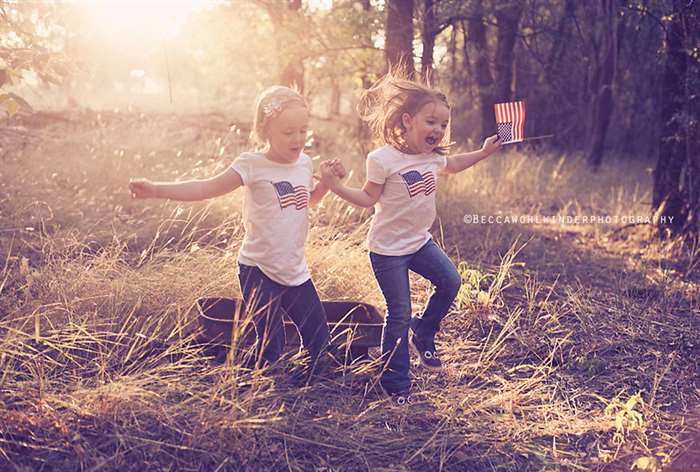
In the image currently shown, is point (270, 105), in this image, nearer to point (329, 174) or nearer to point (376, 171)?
point (329, 174)

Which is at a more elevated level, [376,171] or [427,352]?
[376,171]

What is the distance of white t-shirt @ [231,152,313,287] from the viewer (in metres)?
2.99

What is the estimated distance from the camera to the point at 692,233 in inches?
227

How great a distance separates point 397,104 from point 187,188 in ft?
3.82

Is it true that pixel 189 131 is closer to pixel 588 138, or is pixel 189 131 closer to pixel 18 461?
pixel 588 138

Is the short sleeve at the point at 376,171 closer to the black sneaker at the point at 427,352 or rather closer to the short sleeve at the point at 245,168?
the short sleeve at the point at 245,168

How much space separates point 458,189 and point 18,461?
583 cm

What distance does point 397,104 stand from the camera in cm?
334

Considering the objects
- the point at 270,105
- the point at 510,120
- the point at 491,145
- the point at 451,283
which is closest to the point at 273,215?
the point at 270,105

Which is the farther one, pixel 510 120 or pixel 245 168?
pixel 510 120

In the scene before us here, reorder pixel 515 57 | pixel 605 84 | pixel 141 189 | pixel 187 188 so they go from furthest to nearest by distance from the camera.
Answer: pixel 515 57 → pixel 605 84 → pixel 187 188 → pixel 141 189

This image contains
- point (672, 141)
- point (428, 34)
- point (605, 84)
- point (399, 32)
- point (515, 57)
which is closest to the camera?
point (672, 141)

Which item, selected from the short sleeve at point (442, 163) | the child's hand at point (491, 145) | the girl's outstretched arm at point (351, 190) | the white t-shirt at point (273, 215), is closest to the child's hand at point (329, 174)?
the girl's outstretched arm at point (351, 190)

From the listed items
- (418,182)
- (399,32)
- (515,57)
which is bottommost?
(418,182)
